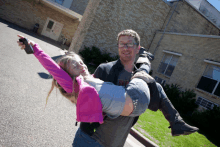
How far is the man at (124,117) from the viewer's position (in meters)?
1.24

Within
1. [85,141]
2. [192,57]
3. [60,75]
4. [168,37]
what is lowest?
[85,141]

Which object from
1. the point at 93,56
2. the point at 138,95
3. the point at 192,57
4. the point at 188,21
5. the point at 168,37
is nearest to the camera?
the point at 138,95

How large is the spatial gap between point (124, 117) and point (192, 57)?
1095cm

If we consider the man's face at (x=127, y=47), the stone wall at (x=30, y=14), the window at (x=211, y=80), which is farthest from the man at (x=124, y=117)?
the stone wall at (x=30, y=14)

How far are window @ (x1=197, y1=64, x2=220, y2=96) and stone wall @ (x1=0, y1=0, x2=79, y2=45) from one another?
1722 cm

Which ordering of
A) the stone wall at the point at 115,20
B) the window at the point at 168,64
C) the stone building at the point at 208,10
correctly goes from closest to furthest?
the stone wall at the point at 115,20
the window at the point at 168,64
the stone building at the point at 208,10

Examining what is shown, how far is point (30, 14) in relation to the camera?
17.8m

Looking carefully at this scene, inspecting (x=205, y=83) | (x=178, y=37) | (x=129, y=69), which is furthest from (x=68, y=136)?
(x=178, y=37)

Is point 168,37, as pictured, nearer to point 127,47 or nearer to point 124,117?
point 127,47

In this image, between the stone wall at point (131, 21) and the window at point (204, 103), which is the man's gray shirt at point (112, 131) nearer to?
the window at point (204, 103)

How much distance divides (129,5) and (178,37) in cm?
519

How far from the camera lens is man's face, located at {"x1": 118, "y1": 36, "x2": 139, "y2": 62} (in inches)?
61.6

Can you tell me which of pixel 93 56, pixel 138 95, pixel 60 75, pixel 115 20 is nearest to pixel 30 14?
pixel 115 20

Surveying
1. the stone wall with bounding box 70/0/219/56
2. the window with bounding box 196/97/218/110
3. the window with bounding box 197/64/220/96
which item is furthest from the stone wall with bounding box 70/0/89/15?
the window with bounding box 196/97/218/110
